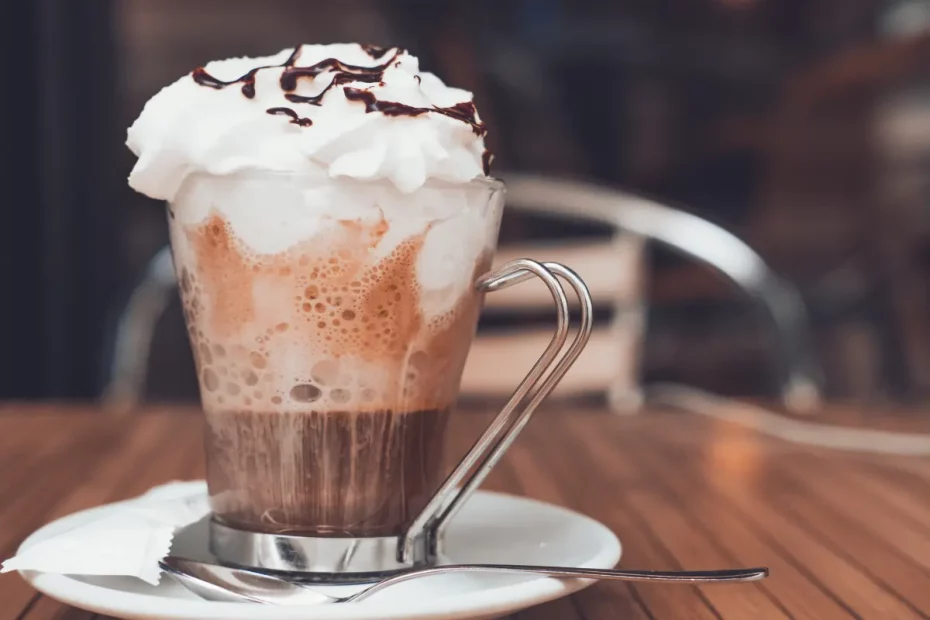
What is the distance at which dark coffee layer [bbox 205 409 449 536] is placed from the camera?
→ 0.42 m

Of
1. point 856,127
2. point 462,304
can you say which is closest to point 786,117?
point 856,127

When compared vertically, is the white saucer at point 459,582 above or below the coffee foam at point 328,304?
below

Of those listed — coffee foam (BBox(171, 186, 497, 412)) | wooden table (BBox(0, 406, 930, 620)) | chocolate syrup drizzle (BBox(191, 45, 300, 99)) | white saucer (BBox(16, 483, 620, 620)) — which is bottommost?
wooden table (BBox(0, 406, 930, 620))

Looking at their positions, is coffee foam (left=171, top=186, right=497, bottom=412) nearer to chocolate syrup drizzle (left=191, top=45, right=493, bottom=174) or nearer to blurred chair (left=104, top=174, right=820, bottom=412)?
chocolate syrup drizzle (left=191, top=45, right=493, bottom=174)

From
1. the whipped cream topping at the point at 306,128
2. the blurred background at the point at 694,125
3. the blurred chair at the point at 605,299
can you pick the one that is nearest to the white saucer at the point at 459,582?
the whipped cream topping at the point at 306,128

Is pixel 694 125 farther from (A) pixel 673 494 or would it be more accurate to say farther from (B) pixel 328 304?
(B) pixel 328 304

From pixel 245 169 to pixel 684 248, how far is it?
97 centimetres

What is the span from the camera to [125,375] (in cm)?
134

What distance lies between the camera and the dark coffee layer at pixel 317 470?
42 cm

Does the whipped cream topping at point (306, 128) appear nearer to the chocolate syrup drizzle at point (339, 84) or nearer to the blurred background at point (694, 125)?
the chocolate syrup drizzle at point (339, 84)

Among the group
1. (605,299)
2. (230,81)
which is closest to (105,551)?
(230,81)

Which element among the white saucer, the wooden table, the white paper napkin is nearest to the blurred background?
the wooden table

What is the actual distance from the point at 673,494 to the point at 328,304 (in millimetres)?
310

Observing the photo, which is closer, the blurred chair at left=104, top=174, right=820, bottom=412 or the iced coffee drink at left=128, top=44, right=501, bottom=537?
the iced coffee drink at left=128, top=44, right=501, bottom=537
